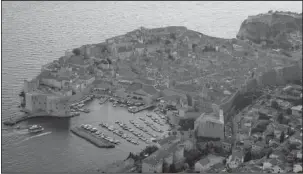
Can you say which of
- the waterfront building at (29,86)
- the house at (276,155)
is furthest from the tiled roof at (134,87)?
the house at (276,155)

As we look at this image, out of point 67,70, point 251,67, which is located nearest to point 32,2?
point 67,70

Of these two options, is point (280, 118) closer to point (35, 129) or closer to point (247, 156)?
point (247, 156)

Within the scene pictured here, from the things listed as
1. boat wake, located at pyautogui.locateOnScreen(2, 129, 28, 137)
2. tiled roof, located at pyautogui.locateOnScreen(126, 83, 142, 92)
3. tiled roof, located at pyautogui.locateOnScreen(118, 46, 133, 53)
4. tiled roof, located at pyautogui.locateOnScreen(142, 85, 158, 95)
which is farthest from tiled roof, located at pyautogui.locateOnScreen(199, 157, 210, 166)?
tiled roof, located at pyautogui.locateOnScreen(118, 46, 133, 53)

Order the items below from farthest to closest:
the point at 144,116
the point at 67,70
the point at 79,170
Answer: the point at 67,70 < the point at 144,116 < the point at 79,170

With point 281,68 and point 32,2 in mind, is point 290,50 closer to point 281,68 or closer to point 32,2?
point 281,68

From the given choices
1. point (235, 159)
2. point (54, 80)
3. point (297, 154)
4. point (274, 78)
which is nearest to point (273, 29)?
point (274, 78)

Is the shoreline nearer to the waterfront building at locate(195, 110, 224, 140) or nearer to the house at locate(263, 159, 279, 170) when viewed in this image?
the waterfront building at locate(195, 110, 224, 140)
